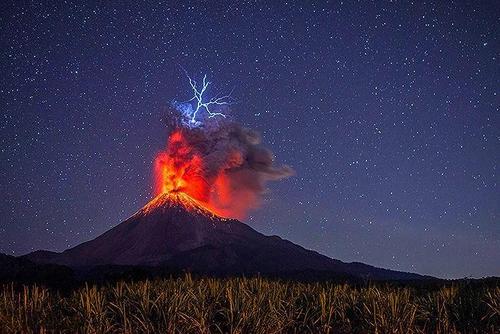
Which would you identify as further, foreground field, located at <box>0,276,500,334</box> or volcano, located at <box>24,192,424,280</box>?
volcano, located at <box>24,192,424,280</box>

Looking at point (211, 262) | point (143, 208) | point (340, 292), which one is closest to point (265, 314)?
point (340, 292)

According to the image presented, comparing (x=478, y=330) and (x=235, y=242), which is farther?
(x=235, y=242)

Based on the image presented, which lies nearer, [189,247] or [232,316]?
[232,316]

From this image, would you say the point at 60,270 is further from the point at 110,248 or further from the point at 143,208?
the point at 143,208

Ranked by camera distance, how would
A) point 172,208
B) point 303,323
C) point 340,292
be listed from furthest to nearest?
point 172,208 → point 340,292 → point 303,323

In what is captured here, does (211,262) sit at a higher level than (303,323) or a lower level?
higher

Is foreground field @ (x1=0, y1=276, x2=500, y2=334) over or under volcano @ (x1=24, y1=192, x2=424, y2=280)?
under

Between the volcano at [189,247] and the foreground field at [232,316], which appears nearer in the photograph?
the foreground field at [232,316]

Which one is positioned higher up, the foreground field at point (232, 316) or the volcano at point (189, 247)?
the volcano at point (189, 247)
